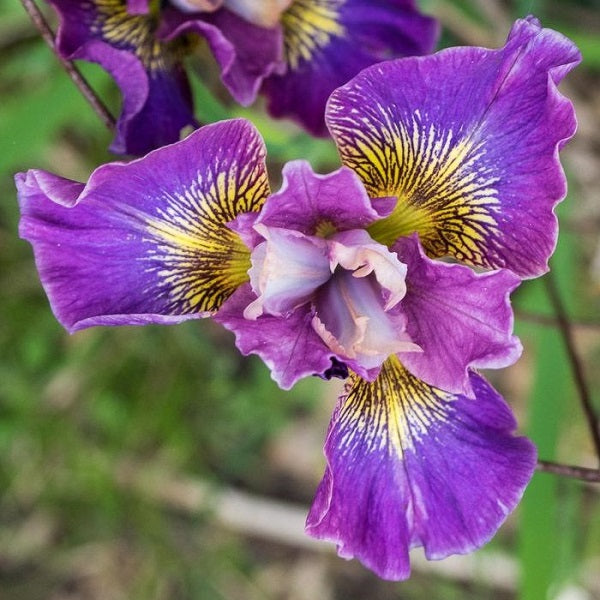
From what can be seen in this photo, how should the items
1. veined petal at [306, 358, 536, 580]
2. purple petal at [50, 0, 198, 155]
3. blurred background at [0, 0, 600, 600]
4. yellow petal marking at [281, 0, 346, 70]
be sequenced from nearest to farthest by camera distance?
1. veined petal at [306, 358, 536, 580]
2. purple petal at [50, 0, 198, 155]
3. yellow petal marking at [281, 0, 346, 70]
4. blurred background at [0, 0, 600, 600]

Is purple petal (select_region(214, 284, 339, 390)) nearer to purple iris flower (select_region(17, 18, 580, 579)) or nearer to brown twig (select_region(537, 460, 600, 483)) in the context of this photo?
purple iris flower (select_region(17, 18, 580, 579))

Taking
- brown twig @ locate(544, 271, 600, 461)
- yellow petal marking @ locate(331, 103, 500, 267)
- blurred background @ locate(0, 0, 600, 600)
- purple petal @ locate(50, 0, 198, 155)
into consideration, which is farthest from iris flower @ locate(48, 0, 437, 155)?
blurred background @ locate(0, 0, 600, 600)

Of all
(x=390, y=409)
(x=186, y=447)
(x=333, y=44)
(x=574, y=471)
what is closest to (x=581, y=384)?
(x=574, y=471)

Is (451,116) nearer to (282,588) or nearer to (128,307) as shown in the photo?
(128,307)

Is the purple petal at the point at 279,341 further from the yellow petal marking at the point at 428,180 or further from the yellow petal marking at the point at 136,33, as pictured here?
the yellow petal marking at the point at 136,33

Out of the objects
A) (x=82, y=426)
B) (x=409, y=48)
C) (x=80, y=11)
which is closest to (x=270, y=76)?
(x=409, y=48)

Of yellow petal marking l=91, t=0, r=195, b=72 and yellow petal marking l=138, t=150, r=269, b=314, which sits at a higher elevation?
yellow petal marking l=91, t=0, r=195, b=72

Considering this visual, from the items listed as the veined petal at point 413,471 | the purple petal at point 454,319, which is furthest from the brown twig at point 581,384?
the purple petal at point 454,319
